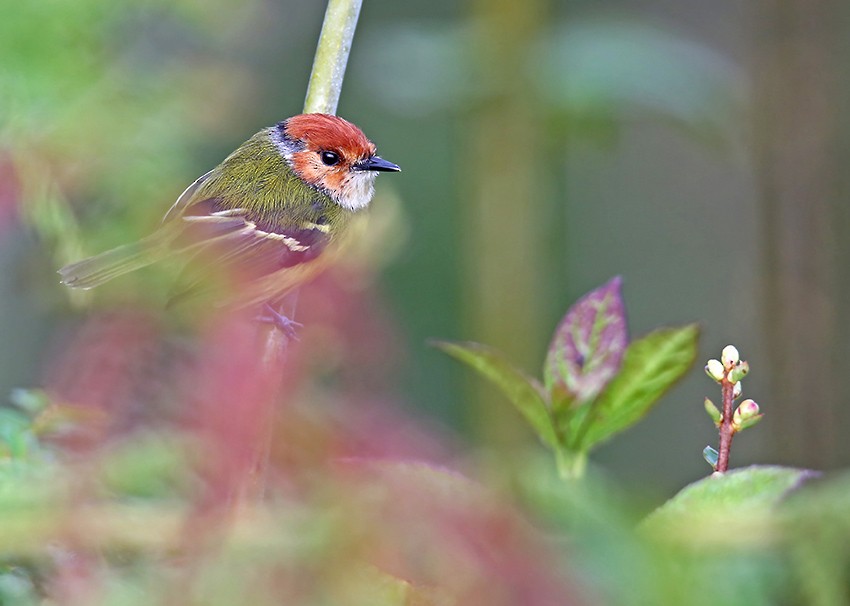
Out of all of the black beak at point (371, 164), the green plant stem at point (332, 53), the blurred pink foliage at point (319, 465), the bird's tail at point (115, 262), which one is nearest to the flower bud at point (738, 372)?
the blurred pink foliage at point (319, 465)

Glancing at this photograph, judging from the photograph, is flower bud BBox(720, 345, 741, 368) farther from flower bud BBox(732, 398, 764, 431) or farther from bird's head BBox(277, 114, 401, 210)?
bird's head BBox(277, 114, 401, 210)

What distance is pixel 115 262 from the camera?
1481 millimetres

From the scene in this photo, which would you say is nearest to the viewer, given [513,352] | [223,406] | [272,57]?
[223,406]

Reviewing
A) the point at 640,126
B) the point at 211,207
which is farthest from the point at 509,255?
the point at 640,126

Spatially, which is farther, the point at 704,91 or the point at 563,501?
the point at 704,91

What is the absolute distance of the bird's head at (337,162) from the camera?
1.71 metres

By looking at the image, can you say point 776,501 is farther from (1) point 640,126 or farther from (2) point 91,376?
(1) point 640,126

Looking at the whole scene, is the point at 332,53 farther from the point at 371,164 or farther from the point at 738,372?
the point at 371,164

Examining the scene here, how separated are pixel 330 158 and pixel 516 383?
104cm

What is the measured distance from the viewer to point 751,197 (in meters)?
5.02

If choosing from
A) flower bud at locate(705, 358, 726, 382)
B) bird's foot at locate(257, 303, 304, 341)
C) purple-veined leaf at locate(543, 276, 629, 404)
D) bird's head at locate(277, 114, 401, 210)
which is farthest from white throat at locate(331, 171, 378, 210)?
flower bud at locate(705, 358, 726, 382)

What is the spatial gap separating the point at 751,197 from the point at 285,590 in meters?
4.81

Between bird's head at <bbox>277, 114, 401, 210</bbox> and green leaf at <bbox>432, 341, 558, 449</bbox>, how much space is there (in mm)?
878

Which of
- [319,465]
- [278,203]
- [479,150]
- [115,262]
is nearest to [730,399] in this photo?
[319,465]
